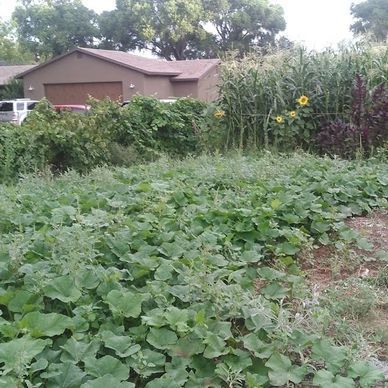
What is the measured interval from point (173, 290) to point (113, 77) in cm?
2659

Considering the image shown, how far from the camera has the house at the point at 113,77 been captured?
27.4m

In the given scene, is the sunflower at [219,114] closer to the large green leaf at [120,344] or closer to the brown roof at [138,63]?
the large green leaf at [120,344]

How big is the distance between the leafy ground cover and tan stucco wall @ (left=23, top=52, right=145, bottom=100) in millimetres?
23649

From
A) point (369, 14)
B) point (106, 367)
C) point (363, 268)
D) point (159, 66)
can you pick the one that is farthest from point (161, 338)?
point (369, 14)

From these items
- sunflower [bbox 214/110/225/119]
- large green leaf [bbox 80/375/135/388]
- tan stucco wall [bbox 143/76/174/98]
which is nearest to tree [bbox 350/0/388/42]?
tan stucco wall [bbox 143/76/174/98]

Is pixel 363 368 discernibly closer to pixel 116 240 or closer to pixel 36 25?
pixel 116 240

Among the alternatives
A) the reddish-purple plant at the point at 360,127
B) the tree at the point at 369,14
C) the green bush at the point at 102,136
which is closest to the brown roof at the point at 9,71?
the tree at the point at 369,14

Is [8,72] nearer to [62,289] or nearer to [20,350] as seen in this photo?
[62,289]

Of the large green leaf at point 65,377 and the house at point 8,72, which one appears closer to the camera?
the large green leaf at point 65,377

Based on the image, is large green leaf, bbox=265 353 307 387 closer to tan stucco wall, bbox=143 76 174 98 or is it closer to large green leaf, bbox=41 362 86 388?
large green leaf, bbox=41 362 86 388

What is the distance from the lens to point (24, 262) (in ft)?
8.70

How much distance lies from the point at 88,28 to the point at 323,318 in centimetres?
4396

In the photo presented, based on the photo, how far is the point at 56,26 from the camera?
43.6 metres

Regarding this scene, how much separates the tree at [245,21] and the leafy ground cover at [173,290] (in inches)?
1525
